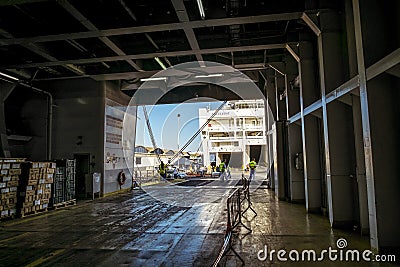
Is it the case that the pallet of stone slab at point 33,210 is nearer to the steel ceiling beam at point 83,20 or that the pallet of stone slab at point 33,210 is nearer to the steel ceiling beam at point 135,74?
the steel ceiling beam at point 83,20

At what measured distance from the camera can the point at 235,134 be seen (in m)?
32.9

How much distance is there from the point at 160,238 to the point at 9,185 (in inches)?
209

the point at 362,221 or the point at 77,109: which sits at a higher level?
the point at 77,109

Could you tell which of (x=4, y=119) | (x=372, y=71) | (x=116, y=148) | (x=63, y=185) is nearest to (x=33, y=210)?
(x=63, y=185)

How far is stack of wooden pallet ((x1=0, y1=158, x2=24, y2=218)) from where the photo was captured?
7738 mm

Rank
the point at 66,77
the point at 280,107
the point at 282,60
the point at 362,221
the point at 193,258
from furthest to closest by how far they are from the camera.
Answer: the point at 66,77 → the point at 280,107 → the point at 282,60 → the point at 362,221 → the point at 193,258

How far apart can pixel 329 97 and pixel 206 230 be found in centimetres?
395

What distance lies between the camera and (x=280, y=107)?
11.4 metres

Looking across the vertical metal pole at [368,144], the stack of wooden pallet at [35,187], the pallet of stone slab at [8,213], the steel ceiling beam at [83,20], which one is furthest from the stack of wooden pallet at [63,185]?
the vertical metal pole at [368,144]

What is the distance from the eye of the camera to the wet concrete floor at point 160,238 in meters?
4.33

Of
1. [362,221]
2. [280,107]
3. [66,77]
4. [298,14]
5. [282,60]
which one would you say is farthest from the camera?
[66,77]

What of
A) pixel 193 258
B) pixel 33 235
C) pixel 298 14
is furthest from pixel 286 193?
pixel 33 235

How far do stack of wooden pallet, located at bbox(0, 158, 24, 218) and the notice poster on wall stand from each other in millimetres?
4666

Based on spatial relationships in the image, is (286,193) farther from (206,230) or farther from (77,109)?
(77,109)
